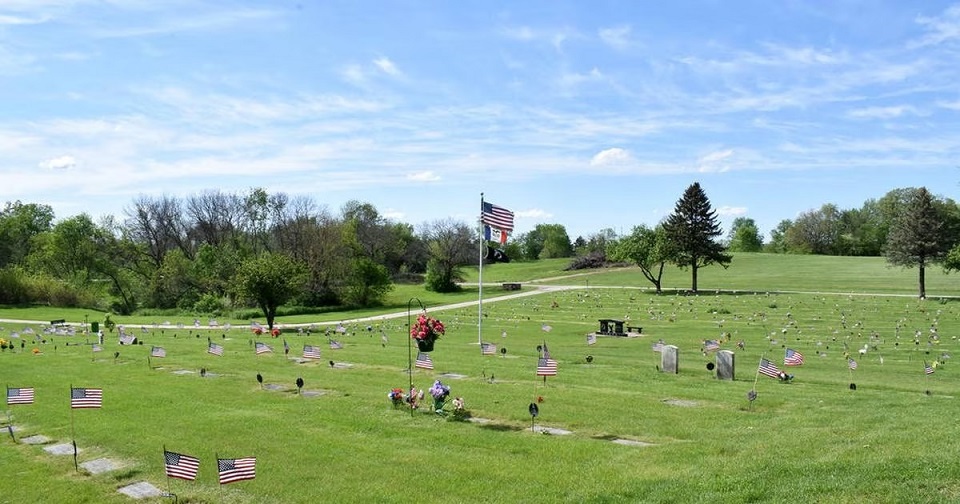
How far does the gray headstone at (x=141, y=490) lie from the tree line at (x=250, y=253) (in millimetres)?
32797

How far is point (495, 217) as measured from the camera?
30672mm

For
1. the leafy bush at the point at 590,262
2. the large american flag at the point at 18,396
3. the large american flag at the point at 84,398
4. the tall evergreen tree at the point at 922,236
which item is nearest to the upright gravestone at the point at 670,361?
the large american flag at the point at 84,398

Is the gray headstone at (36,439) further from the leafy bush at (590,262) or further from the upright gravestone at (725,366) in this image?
Answer: the leafy bush at (590,262)

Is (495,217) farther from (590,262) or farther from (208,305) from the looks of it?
(590,262)

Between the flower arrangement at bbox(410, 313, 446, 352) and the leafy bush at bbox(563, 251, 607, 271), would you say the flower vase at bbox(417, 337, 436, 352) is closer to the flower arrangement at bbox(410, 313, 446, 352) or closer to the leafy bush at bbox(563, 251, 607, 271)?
the flower arrangement at bbox(410, 313, 446, 352)

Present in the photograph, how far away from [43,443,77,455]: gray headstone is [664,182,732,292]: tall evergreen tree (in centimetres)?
6796

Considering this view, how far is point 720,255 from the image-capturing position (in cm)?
7744

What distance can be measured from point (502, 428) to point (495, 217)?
17.7 m

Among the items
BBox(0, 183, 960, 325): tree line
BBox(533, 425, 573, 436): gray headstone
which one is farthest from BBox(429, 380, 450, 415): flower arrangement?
BBox(0, 183, 960, 325): tree line

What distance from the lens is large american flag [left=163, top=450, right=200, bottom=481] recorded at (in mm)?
9883

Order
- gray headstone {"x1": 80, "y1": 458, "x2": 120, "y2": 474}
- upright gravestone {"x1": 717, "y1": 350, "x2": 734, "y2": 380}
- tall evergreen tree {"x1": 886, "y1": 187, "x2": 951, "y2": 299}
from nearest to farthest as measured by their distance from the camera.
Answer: gray headstone {"x1": 80, "y1": 458, "x2": 120, "y2": 474} < upright gravestone {"x1": 717, "y1": 350, "x2": 734, "y2": 380} < tall evergreen tree {"x1": 886, "y1": 187, "x2": 951, "y2": 299}

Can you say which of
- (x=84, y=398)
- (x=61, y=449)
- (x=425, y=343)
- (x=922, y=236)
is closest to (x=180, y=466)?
(x=84, y=398)

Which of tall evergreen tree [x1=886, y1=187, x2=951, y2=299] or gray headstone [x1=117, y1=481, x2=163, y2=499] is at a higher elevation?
tall evergreen tree [x1=886, y1=187, x2=951, y2=299]

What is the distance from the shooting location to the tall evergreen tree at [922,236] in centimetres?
6066
